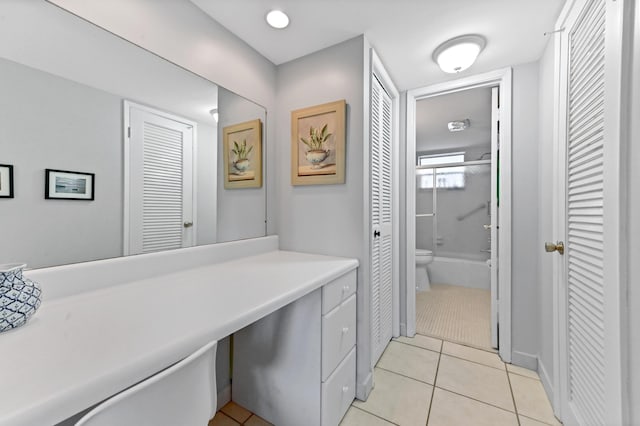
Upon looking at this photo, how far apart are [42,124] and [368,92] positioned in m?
1.42

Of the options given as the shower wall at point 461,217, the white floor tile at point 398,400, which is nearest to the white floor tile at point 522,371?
the white floor tile at point 398,400

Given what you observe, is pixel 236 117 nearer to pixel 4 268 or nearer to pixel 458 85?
pixel 4 268

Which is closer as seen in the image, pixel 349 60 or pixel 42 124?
pixel 42 124

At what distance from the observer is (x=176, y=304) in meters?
0.79

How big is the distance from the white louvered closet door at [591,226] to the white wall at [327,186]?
0.92 meters

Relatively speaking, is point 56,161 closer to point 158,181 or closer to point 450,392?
point 158,181

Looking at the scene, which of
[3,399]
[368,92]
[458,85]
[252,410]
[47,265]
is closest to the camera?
[3,399]

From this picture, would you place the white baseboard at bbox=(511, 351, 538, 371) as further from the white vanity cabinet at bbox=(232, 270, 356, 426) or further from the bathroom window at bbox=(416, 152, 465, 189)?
the bathroom window at bbox=(416, 152, 465, 189)

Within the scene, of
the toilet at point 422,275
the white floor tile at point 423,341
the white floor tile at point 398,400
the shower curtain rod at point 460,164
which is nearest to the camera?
the white floor tile at point 398,400

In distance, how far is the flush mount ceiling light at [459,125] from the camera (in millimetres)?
3063

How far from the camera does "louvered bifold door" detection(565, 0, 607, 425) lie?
91 cm

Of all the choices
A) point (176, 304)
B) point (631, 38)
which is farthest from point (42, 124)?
point (631, 38)

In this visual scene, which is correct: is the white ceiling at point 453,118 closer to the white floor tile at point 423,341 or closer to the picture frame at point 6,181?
the white floor tile at point 423,341

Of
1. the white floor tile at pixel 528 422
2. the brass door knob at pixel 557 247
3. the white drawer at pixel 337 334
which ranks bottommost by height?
the white floor tile at pixel 528 422
